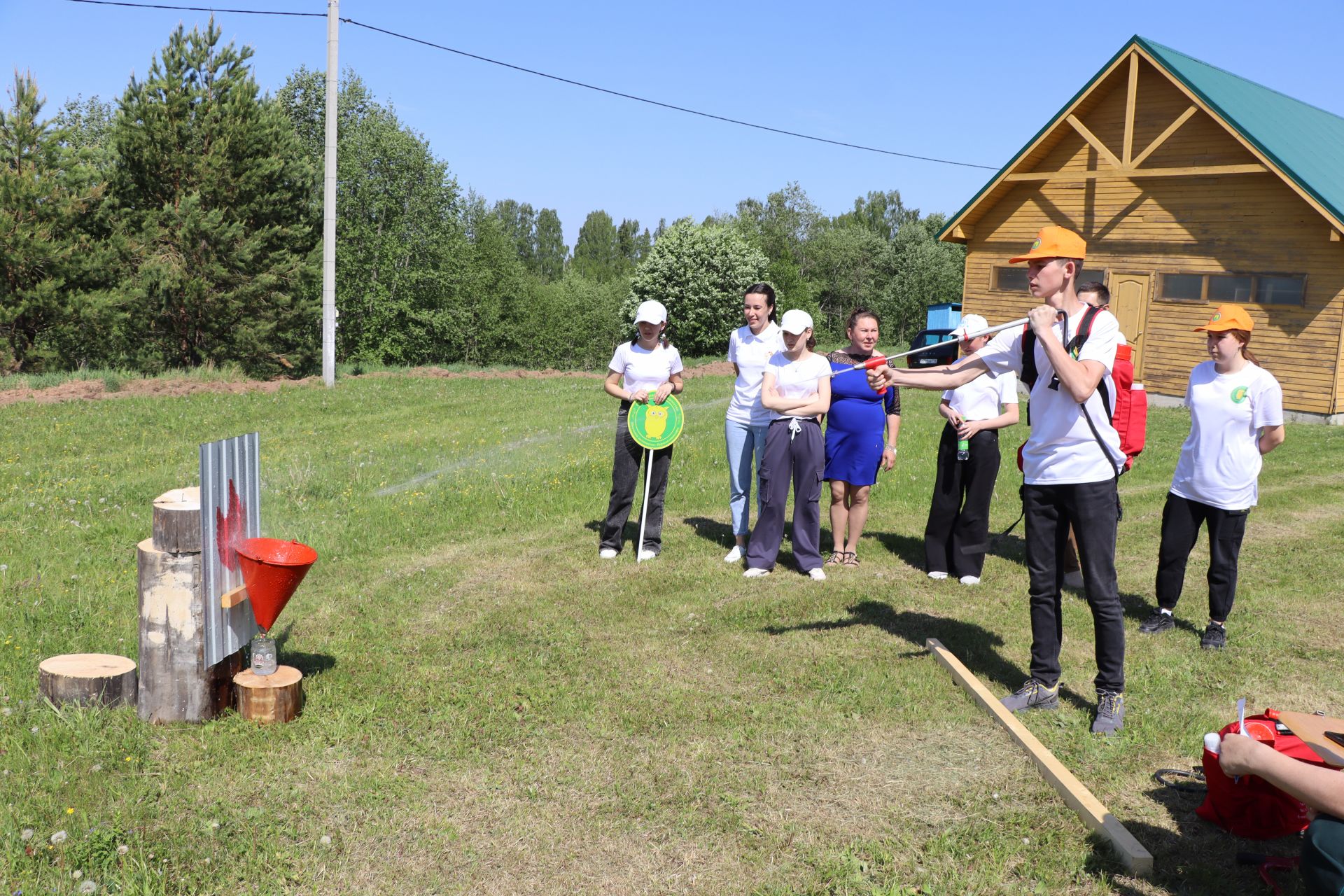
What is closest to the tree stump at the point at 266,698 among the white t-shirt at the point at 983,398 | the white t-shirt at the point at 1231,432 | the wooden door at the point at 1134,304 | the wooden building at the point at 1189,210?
the white t-shirt at the point at 983,398

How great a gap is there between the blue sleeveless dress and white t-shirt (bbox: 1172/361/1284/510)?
2.44m

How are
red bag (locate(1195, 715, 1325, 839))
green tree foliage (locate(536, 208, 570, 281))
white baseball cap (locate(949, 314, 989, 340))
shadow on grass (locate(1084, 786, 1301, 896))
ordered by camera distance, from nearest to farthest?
shadow on grass (locate(1084, 786, 1301, 896))
red bag (locate(1195, 715, 1325, 839))
white baseball cap (locate(949, 314, 989, 340))
green tree foliage (locate(536, 208, 570, 281))

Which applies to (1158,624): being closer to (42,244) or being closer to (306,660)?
(306,660)

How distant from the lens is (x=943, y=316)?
132 feet

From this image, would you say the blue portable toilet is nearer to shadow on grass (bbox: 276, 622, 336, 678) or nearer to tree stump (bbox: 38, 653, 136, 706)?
shadow on grass (bbox: 276, 622, 336, 678)

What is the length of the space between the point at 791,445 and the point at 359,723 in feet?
14.1

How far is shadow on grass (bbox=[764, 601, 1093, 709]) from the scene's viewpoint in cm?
644

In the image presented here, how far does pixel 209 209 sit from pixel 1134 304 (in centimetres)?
2928

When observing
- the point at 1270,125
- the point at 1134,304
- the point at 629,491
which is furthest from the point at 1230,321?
the point at 1270,125

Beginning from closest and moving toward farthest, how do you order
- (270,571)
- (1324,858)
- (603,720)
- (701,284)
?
1. (1324,858)
2. (270,571)
3. (603,720)
4. (701,284)

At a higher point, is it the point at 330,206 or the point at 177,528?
the point at 330,206

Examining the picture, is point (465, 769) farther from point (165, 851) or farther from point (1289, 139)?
point (1289, 139)

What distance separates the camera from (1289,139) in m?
22.7

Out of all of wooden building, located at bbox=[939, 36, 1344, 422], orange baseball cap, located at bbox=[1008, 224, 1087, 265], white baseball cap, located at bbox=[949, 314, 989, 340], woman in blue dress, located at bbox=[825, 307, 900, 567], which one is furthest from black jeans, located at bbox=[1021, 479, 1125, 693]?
wooden building, located at bbox=[939, 36, 1344, 422]
